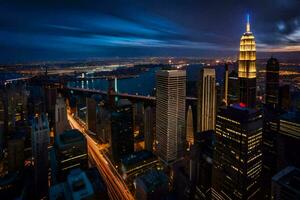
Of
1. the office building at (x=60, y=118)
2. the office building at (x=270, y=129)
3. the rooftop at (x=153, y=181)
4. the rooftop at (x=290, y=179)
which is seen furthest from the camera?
the office building at (x=60, y=118)

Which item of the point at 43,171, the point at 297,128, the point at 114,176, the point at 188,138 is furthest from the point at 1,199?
the point at 297,128

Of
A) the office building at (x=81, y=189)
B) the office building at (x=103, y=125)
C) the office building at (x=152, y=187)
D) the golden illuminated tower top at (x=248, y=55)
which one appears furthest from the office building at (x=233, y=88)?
the office building at (x=81, y=189)

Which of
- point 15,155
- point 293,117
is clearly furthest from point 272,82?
point 15,155

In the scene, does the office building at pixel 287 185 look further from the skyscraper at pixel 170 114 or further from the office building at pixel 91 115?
the office building at pixel 91 115

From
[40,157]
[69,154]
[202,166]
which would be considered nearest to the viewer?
[202,166]

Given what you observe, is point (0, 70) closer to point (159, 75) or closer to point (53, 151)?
point (53, 151)

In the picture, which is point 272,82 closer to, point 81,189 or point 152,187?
point 152,187

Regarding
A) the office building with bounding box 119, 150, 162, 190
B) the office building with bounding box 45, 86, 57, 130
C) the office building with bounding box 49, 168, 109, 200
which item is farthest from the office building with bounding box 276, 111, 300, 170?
→ the office building with bounding box 45, 86, 57, 130
